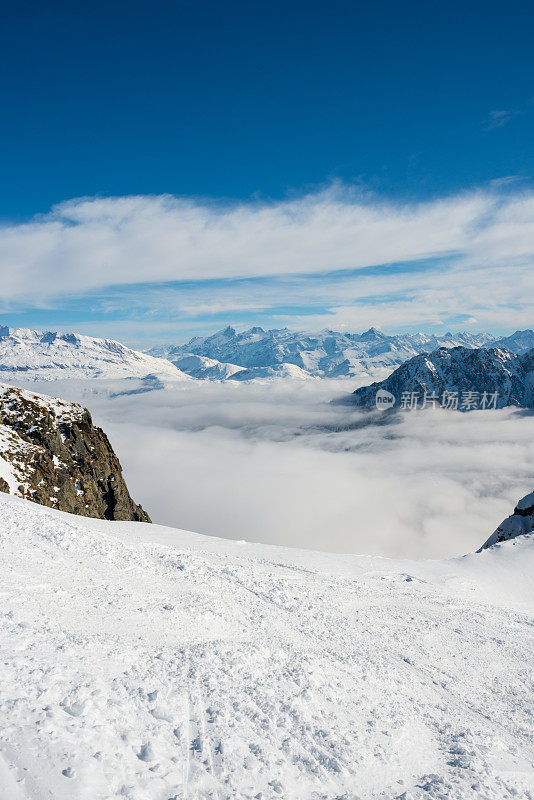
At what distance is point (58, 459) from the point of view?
39.7m

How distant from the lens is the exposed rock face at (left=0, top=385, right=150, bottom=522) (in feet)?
111

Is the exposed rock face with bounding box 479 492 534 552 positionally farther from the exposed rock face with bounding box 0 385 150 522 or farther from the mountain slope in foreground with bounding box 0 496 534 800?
the exposed rock face with bounding box 0 385 150 522

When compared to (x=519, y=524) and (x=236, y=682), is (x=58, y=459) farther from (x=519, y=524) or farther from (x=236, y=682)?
(x=519, y=524)

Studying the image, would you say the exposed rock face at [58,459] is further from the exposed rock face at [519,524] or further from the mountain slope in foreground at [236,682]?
the exposed rock face at [519,524]

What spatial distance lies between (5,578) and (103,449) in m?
37.9

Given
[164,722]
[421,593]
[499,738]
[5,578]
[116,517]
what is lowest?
[116,517]

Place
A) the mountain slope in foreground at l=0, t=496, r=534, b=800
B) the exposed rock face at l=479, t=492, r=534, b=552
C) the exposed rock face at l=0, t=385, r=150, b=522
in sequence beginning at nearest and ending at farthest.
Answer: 1. the mountain slope in foreground at l=0, t=496, r=534, b=800
2. the exposed rock face at l=0, t=385, r=150, b=522
3. the exposed rock face at l=479, t=492, r=534, b=552

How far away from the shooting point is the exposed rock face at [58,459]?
3384 centimetres

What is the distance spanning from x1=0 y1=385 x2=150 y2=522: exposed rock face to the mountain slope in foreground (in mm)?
18452

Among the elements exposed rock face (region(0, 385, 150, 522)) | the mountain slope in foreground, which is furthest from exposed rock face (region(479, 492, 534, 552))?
exposed rock face (region(0, 385, 150, 522))

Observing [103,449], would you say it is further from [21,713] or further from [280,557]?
[21,713]

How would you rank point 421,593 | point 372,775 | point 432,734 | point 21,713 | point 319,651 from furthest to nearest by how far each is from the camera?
point 421,593 → point 319,651 → point 432,734 → point 372,775 → point 21,713

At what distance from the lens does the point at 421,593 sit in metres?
18.1

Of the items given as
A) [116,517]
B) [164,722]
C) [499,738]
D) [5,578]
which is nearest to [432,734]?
[499,738]
